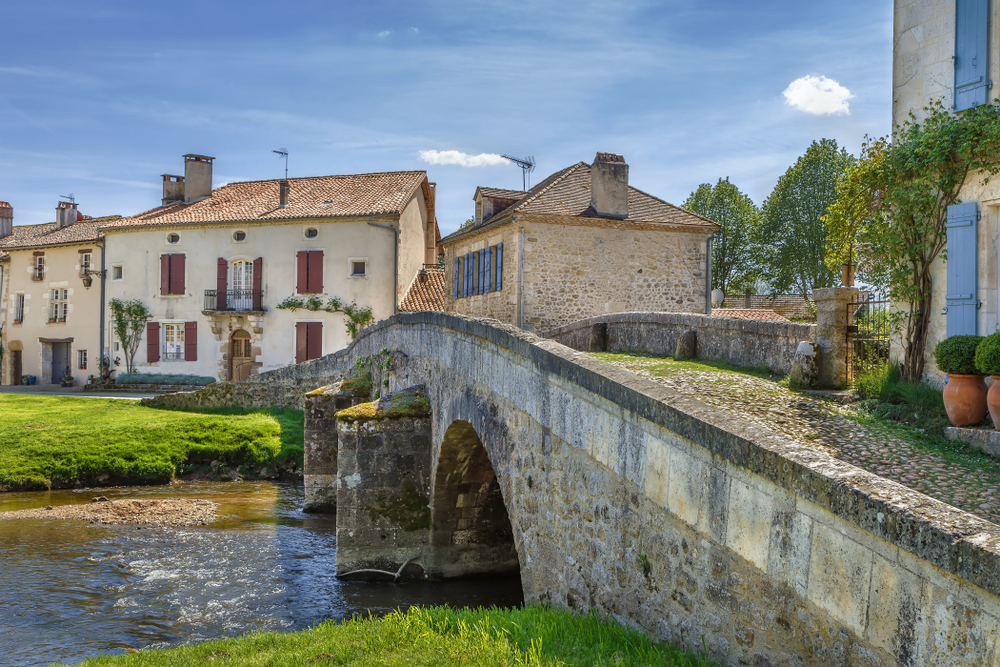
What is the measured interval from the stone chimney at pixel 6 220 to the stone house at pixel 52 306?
12.5ft

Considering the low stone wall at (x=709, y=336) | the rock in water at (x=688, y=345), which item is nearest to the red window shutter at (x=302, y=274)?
the low stone wall at (x=709, y=336)

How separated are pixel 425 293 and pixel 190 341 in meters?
9.07

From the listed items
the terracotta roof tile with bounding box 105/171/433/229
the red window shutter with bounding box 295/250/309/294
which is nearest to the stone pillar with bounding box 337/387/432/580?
the terracotta roof tile with bounding box 105/171/433/229

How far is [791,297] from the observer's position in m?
33.7

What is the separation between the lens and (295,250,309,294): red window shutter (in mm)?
27344

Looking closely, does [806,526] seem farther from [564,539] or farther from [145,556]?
[145,556]

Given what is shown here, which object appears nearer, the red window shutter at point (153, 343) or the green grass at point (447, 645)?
the green grass at point (447, 645)

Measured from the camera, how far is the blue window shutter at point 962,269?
254 inches

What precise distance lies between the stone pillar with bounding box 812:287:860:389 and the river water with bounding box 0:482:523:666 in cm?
474

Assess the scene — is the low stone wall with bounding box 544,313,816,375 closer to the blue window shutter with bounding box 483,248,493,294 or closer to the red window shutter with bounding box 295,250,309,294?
the blue window shutter with bounding box 483,248,493,294

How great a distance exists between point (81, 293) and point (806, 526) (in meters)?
34.2

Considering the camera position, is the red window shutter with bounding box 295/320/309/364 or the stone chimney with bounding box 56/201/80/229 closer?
the red window shutter with bounding box 295/320/309/364

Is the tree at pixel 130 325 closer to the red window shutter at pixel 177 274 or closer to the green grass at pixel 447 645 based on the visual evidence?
the red window shutter at pixel 177 274

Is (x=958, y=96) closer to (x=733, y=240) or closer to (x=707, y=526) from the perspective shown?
(x=707, y=526)
